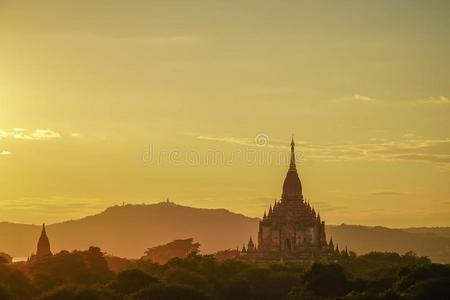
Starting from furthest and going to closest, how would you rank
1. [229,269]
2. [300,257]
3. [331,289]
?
[300,257] < [229,269] < [331,289]

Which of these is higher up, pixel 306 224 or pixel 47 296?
pixel 306 224

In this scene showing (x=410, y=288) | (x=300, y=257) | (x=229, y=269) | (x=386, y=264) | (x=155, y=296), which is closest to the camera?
(x=410, y=288)

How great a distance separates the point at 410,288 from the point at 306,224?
3333 inches

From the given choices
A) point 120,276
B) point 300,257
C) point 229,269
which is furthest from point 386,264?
point 120,276

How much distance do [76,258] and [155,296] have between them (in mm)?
A: 33826

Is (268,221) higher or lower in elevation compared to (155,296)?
higher

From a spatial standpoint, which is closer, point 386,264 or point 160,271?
point 160,271

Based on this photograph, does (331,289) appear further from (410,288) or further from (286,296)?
(410,288)

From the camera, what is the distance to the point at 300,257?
192 m

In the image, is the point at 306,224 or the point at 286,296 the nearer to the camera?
the point at 286,296

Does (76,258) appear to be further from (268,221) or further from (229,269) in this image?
(268,221)

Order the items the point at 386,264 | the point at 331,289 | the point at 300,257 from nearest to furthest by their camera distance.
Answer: the point at 331,289 → the point at 386,264 → the point at 300,257

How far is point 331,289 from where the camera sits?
12938cm

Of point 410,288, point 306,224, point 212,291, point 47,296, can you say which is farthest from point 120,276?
point 306,224
